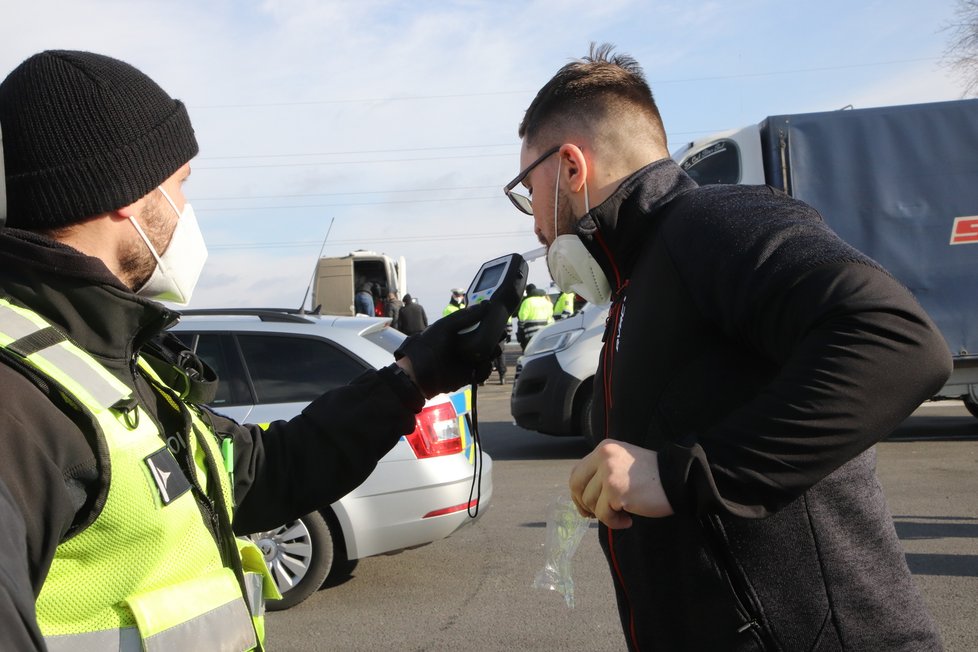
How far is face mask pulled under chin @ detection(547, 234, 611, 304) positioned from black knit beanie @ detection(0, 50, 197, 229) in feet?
3.25

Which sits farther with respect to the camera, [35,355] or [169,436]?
[169,436]

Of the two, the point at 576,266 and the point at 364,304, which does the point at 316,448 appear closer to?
the point at 576,266

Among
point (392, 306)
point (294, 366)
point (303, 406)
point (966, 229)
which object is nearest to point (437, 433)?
point (303, 406)

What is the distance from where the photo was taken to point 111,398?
1.46 metres

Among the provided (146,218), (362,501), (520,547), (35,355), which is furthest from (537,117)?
(520,547)

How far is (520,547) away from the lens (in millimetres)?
6250

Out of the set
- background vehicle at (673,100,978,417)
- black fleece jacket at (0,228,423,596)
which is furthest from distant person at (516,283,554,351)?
black fleece jacket at (0,228,423,596)

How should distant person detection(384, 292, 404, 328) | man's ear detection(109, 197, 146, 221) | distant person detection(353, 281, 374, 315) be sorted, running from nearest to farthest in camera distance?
man's ear detection(109, 197, 146, 221) → distant person detection(384, 292, 404, 328) → distant person detection(353, 281, 374, 315)

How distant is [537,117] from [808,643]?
4.39 feet

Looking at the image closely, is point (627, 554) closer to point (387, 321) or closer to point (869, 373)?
point (869, 373)

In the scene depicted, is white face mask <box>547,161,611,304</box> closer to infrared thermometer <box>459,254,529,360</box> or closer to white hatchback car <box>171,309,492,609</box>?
infrared thermometer <box>459,254,529,360</box>

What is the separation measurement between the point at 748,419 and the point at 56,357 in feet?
3.62

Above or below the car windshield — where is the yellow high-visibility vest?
above

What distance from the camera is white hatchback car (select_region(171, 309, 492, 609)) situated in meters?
5.34
